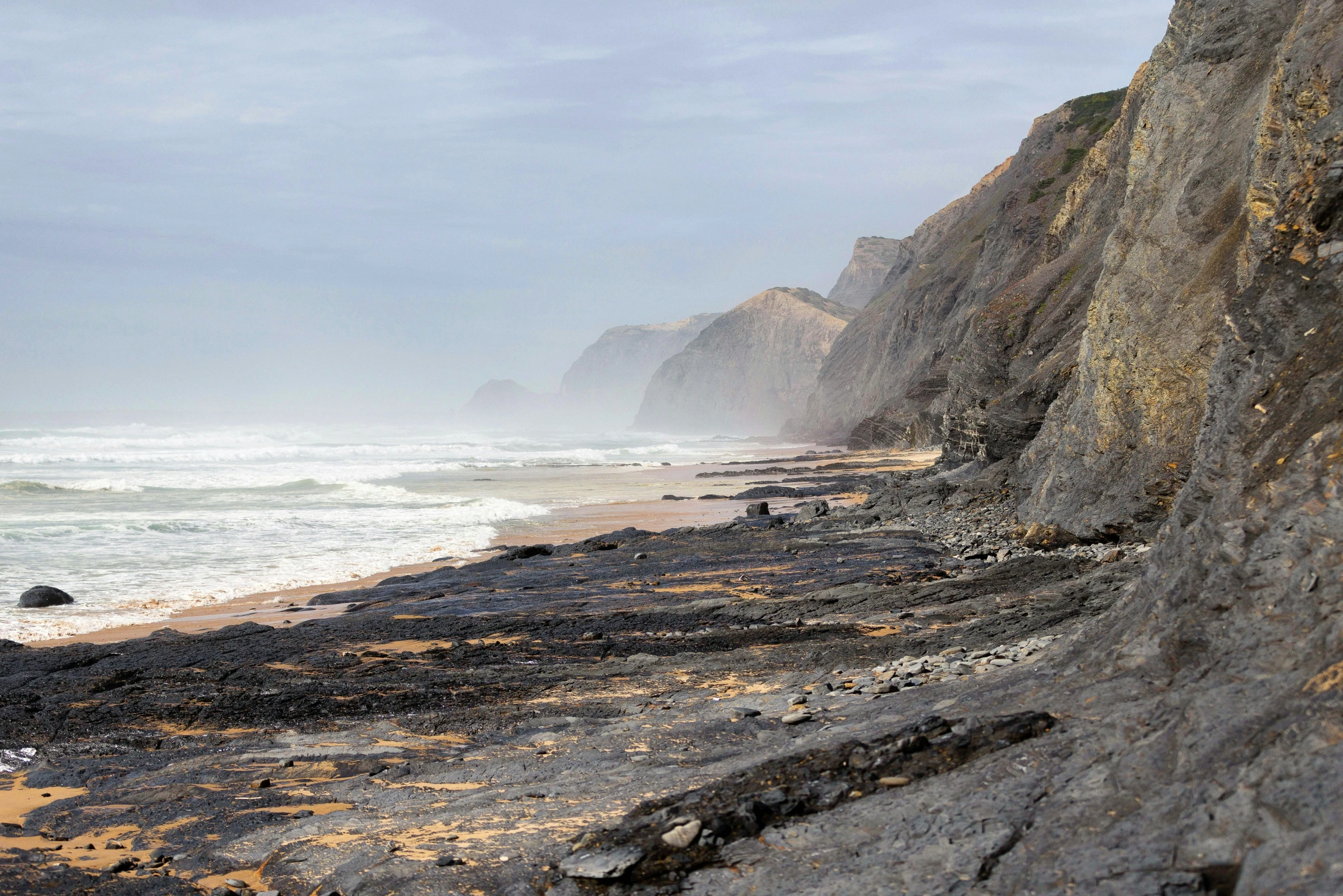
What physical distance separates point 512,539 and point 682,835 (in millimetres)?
17717

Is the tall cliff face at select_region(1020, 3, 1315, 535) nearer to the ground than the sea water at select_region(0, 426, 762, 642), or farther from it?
farther from it

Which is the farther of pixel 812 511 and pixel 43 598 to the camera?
pixel 812 511

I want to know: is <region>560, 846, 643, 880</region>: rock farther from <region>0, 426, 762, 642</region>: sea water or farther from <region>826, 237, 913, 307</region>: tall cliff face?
<region>826, 237, 913, 307</region>: tall cliff face

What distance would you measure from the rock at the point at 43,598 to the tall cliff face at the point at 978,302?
18.0m

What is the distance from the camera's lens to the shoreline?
1252 centimetres

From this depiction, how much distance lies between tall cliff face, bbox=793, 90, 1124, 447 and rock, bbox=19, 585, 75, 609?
710 inches

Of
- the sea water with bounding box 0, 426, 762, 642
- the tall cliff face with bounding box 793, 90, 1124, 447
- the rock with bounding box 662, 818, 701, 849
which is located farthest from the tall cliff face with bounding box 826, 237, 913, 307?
the rock with bounding box 662, 818, 701, 849

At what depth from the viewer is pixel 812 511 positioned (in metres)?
20.4

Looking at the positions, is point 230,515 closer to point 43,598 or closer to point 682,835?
point 43,598

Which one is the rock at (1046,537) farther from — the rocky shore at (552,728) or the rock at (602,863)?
the rock at (602,863)

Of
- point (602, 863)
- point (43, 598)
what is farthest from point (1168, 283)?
point (43, 598)

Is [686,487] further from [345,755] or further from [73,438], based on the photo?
[73,438]

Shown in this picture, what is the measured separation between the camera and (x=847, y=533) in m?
16.6

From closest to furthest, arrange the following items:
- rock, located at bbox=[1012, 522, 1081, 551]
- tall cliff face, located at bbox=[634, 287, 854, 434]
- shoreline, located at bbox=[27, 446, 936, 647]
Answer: rock, located at bbox=[1012, 522, 1081, 551] < shoreline, located at bbox=[27, 446, 936, 647] < tall cliff face, located at bbox=[634, 287, 854, 434]
